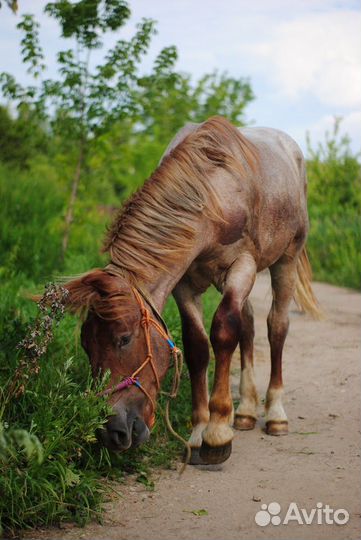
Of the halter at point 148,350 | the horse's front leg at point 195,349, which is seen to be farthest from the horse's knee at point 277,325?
the halter at point 148,350

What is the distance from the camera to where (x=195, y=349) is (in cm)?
423

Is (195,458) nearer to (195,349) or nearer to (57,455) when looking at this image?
(195,349)

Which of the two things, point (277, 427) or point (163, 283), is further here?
point (277, 427)

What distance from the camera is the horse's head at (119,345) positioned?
3.28 meters

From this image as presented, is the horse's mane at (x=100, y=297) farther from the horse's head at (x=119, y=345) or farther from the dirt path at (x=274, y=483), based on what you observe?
the dirt path at (x=274, y=483)

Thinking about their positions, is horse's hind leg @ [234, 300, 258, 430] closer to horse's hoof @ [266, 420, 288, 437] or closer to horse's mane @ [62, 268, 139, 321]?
horse's hoof @ [266, 420, 288, 437]

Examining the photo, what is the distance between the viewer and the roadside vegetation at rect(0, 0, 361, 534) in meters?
3.16

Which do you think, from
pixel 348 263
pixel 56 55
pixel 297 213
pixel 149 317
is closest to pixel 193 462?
pixel 149 317

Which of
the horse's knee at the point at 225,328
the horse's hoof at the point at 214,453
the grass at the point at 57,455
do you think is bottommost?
the horse's hoof at the point at 214,453

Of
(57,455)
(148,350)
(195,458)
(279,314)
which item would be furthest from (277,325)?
(57,455)

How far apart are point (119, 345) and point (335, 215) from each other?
9954mm

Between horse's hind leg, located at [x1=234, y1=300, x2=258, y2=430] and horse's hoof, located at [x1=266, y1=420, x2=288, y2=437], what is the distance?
A: 0.14 metres

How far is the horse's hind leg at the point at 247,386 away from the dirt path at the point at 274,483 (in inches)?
4.1

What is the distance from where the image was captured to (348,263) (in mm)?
10711
